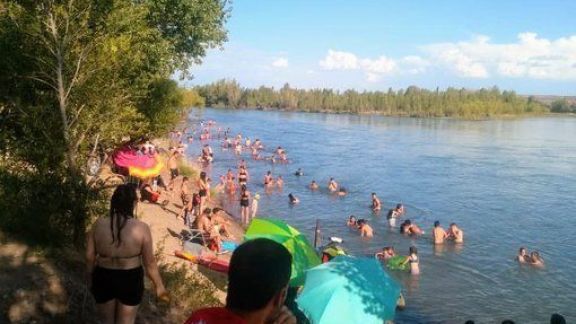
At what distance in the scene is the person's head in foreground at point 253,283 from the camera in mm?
2037

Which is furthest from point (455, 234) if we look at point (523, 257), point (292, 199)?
point (292, 199)

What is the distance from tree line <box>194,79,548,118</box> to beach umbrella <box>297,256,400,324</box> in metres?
122

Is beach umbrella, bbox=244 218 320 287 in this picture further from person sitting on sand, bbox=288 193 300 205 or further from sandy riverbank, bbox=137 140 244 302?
person sitting on sand, bbox=288 193 300 205

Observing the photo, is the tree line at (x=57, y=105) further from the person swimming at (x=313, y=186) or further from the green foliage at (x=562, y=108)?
the green foliage at (x=562, y=108)

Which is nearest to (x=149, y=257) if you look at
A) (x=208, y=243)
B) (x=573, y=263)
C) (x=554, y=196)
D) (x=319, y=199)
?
(x=208, y=243)

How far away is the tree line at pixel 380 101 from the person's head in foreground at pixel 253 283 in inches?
5066

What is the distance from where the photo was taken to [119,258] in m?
4.40

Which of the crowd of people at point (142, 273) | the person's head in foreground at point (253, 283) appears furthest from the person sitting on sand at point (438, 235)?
the person's head in foreground at point (253, 283)

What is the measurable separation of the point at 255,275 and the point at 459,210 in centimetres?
2648

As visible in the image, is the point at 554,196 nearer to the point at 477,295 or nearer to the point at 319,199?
the point at 319,199

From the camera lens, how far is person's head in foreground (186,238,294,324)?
204cm

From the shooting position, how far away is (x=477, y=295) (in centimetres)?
1533

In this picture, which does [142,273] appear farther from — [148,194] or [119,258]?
[148,194]

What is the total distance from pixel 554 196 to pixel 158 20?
25907 millimetres
